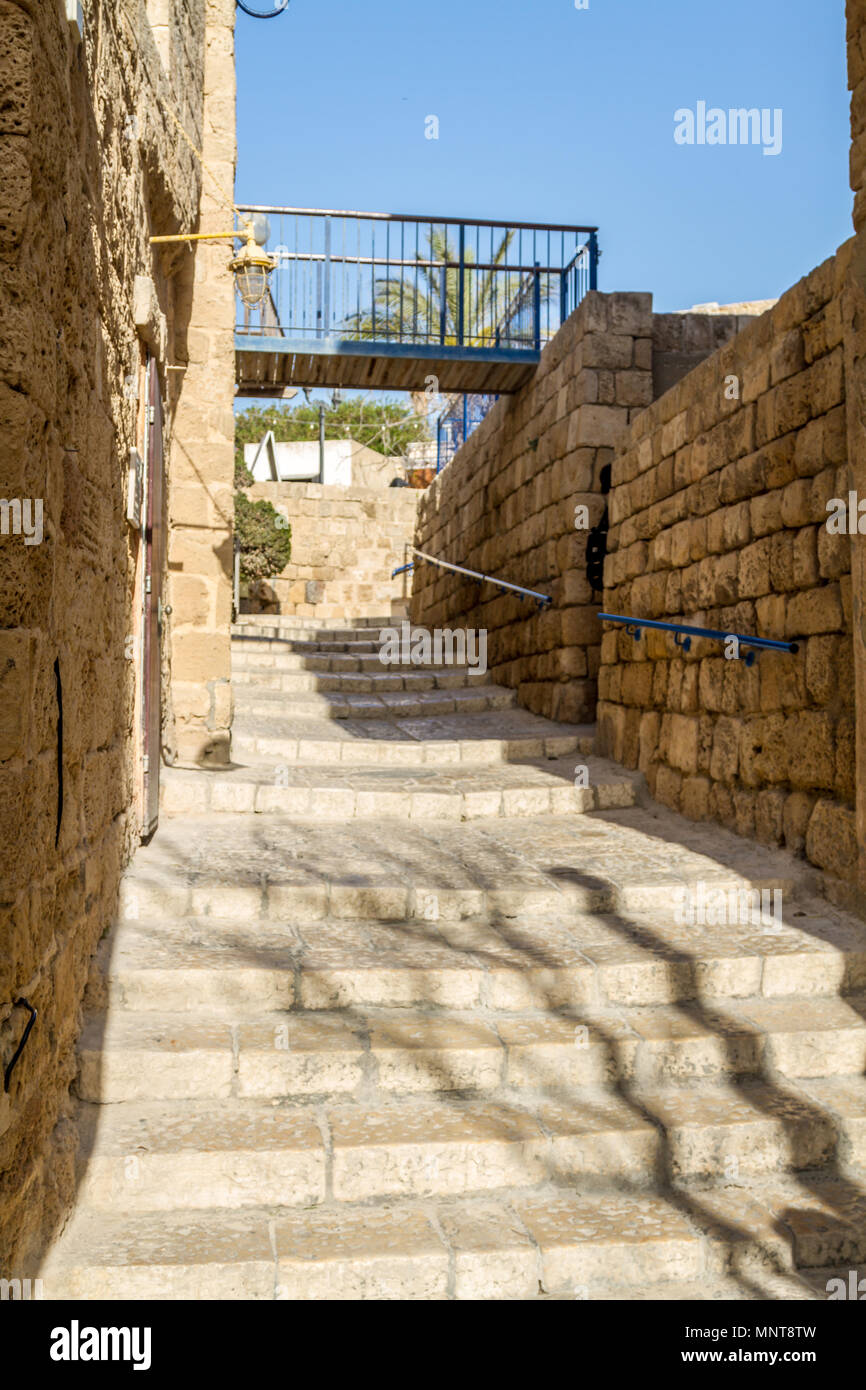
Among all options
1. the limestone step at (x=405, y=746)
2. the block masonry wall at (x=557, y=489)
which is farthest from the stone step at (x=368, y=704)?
the limestone step at (x=405, y=746)

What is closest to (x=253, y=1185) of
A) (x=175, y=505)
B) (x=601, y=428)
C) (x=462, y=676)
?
(x=175, y=505)

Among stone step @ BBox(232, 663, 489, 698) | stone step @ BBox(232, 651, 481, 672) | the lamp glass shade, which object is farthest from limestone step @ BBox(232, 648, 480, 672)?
the lamp glass shade

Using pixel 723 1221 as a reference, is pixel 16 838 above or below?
above

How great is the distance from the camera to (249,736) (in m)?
7.60

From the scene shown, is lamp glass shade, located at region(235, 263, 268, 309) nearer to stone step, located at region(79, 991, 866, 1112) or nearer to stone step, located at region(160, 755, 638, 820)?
stone step, located at region(160, 755, 638, 820)

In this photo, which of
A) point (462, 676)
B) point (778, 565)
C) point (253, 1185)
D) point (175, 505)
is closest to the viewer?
point (253, 1185)

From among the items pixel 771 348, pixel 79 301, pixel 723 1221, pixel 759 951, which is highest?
pixel 771 348

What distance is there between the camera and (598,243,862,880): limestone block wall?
4.31 metres

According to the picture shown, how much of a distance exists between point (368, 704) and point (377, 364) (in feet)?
9.18

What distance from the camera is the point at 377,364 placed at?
9.39 meters

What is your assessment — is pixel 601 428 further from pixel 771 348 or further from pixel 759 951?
pixel 759 951

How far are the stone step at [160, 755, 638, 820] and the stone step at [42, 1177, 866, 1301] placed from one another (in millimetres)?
3112
